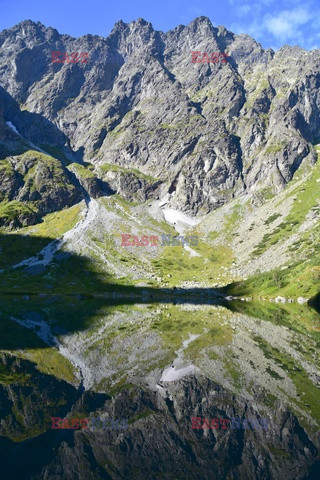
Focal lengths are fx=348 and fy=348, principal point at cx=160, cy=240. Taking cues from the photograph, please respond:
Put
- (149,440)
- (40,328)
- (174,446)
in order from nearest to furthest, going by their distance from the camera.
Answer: (174,446)
(149,440)
(40,328)

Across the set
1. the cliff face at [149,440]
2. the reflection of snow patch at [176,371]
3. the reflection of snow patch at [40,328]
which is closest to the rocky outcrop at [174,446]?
the cliff face at [149,440]

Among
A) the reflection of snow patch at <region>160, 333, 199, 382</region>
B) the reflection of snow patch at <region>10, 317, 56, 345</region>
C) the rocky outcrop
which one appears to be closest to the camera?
the rocky outcrop

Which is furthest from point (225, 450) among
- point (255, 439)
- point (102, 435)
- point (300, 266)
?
point (300, 266)

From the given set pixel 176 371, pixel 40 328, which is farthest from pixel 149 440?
pixel 40 328

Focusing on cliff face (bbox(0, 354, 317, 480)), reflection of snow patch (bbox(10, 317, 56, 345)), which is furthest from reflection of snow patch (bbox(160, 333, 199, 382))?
reflection of snow patch (bbox(10, 317, 56, 345))

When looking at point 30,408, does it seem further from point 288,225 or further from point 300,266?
point 288,225

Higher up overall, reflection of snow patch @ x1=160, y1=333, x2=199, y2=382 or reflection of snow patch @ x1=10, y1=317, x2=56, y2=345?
reflection of snow patch @ x1=160, y1=333, x2=199, y2=382

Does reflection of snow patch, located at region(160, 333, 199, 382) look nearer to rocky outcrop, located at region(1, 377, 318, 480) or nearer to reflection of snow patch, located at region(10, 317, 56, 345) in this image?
rocky outcrop, located at region(1, 377, 318, 480)

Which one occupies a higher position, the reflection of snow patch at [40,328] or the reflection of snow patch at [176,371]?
the reflection of snow patch at [176,371]

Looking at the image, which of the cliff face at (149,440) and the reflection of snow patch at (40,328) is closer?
the cliff face at (149,440)

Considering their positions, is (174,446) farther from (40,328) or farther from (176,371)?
(40,328)

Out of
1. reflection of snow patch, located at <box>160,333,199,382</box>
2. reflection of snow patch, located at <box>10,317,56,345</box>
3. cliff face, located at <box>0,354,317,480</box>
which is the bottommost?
reflection of snow patch, located at <box>10,317,56,345</box>

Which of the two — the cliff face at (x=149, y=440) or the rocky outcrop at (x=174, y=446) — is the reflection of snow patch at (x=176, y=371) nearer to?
the cliff face at (x=149, y=440)

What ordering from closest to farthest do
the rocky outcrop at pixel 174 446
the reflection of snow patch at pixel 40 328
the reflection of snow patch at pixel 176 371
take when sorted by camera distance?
the rocky outcrop at pixel 174 446 < the reflection of snow patch at pixel 176 371 < the reflection of snow patch at pixel 40 328
